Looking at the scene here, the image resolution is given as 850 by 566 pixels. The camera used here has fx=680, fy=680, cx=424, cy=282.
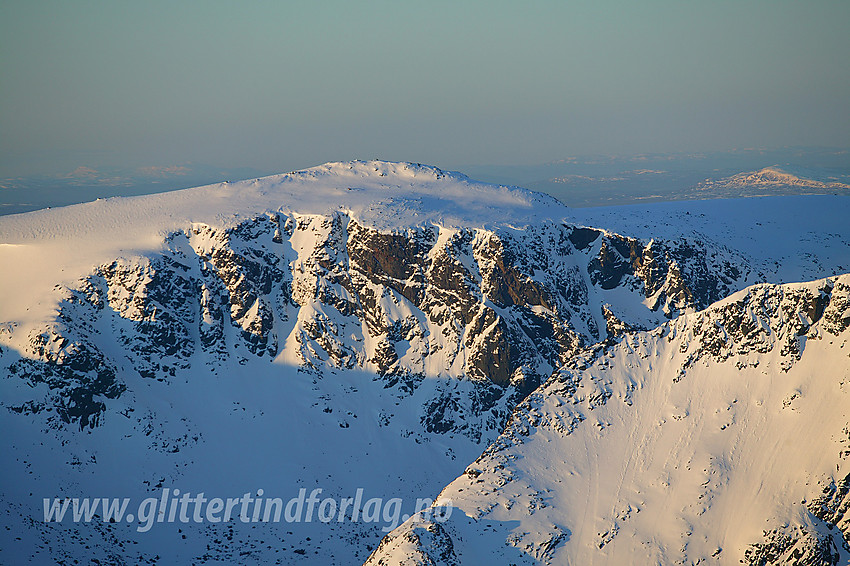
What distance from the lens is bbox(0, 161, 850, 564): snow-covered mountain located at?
141 meters

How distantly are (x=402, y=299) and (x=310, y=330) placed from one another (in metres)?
24.0

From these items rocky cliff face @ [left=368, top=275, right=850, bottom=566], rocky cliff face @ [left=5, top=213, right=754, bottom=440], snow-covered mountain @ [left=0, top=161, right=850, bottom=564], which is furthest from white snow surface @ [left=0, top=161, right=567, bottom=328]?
rocky cliff face @ [left=368, top=275, right=850, bottom=566]

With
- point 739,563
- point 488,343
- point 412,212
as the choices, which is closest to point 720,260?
point 488,343

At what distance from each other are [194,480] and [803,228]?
172 meters

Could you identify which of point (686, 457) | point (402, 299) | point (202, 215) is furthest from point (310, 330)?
point (686, 457)

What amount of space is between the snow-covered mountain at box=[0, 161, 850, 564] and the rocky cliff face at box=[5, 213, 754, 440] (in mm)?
499

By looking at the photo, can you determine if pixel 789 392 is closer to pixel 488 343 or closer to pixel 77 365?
pixel 488 343

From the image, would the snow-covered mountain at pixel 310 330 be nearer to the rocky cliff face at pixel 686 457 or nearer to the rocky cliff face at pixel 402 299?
the rocky cliff face at pixel 402 299

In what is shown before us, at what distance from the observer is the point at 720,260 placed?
169750 mm

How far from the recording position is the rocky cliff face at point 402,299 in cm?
15875

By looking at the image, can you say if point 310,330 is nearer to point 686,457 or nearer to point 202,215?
point 202,215

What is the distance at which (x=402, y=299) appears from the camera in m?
170

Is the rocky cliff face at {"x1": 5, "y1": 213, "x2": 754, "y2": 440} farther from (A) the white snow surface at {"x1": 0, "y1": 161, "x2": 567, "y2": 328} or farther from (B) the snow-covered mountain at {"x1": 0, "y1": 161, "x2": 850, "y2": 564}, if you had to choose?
(A) the white snow surface at {"x1": 0, "y1": 161, "x2": 567, "y2": 328}

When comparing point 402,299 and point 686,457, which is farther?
point 402,299
